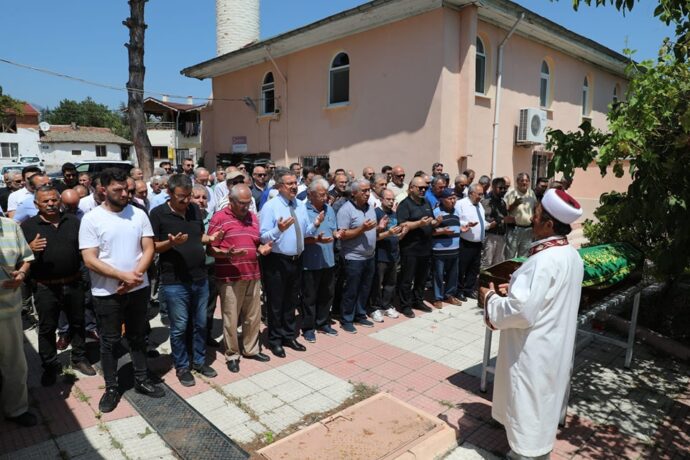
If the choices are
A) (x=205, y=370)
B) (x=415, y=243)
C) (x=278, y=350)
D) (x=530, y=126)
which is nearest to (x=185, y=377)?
(x=205, y=370)

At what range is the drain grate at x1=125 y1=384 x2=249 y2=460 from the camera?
11.2 feet

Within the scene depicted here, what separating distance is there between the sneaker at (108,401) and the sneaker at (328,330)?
2.53 m

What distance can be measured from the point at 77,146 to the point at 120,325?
2075 inches

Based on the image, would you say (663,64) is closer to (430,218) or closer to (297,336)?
(430,218)

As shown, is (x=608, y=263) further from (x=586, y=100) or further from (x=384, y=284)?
(x=586, y=100)

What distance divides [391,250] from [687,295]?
417cm

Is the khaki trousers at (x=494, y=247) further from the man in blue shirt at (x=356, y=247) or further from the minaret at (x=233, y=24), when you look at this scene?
the minaret at (x=233, y=24)

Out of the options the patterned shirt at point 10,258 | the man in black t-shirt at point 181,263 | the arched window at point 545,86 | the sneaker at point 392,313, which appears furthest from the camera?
the arched window at point 545,86

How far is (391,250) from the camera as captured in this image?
6.32 metres

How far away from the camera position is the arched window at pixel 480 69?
456 inches

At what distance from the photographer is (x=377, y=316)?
6375mm

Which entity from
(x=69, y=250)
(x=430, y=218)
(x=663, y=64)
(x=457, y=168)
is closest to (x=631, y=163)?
(x=663, y=64)

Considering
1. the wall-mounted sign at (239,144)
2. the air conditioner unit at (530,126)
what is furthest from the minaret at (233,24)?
the air conditioner unit at (530,126)

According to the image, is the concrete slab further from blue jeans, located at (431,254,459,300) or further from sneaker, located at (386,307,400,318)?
blue jeans, located at (431,254,459,300)
